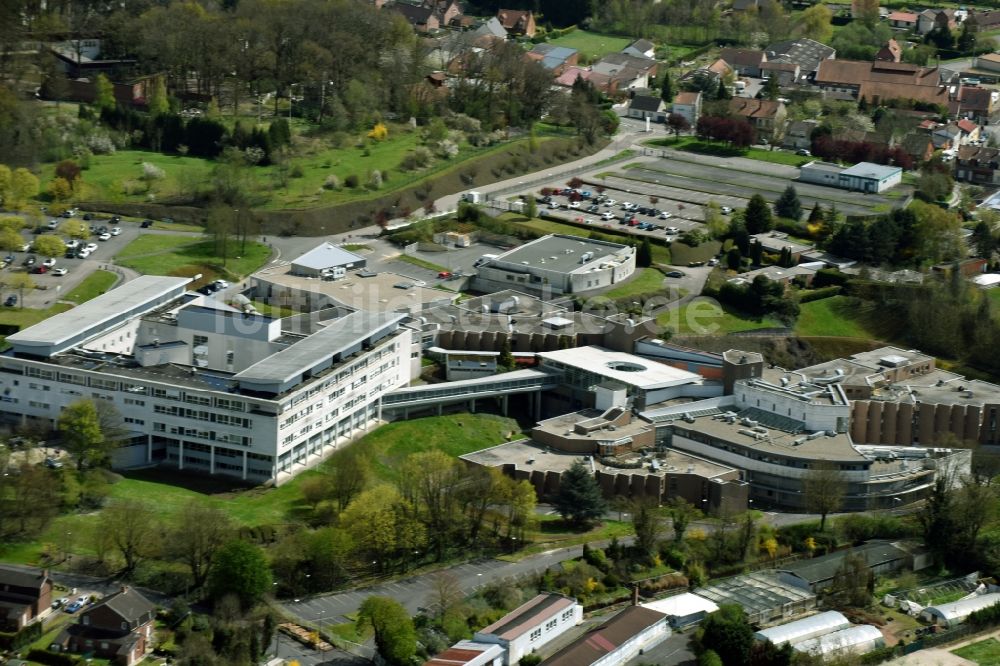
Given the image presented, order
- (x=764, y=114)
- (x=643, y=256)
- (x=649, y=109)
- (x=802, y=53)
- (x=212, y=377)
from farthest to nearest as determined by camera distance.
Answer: (x=802, y=53), (x=649, y=109), (x=764, y=114), (x=643, y=256), (x=212, y=377)

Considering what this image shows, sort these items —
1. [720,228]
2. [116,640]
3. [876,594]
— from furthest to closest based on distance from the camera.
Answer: [720,228] < [876,594] < [116,640]

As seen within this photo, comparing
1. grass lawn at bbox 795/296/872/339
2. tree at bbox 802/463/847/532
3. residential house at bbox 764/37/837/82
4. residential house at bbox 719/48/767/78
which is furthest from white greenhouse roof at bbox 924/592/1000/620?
residential house at bbox 719/48/767/78

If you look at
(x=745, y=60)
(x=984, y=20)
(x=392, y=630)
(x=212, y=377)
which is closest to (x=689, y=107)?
(x=745, y=60)

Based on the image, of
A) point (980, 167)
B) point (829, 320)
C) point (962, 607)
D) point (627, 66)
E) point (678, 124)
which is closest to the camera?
point (962, 607)

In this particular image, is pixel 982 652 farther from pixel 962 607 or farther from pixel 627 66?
pixel 627 66

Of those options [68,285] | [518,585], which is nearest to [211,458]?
[518,585]

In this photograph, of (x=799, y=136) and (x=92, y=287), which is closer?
(x=92, y=287)

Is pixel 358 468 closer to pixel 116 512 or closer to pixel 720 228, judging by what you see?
pixel 116 512
